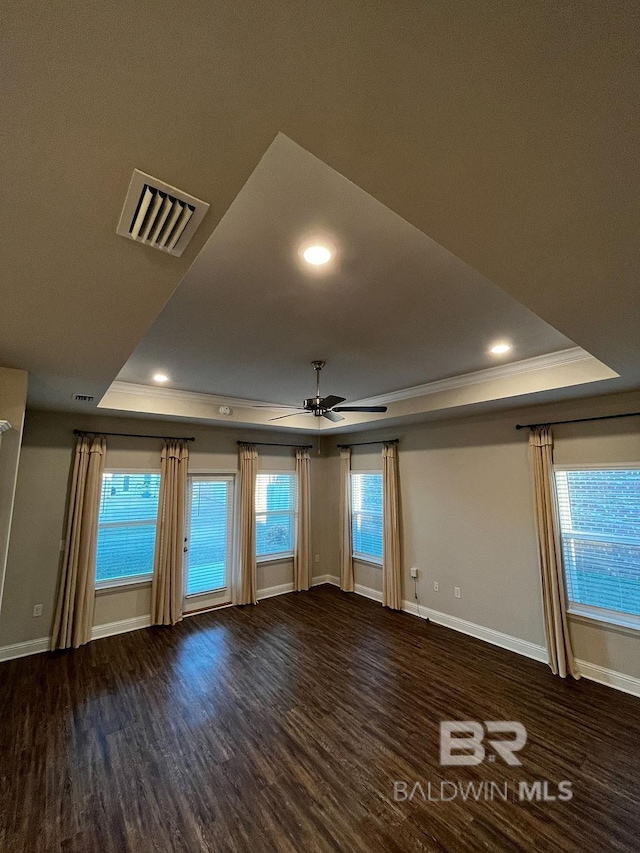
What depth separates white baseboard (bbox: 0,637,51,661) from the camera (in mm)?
3988

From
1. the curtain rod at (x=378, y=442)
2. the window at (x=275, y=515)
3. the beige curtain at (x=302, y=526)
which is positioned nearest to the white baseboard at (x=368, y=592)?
the beige curtain at (x=302, y=526)

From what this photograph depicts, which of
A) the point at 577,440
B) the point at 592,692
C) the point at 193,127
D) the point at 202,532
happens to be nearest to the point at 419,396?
the point at 577,440

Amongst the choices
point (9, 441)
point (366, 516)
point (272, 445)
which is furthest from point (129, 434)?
point (366, 516)

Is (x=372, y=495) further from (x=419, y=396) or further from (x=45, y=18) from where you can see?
(x=45, y=18)

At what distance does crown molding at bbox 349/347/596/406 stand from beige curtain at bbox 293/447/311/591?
6.28 ft

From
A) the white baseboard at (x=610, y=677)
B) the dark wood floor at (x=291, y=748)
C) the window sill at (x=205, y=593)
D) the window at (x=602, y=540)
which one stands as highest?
the window at (x=602, y=540)

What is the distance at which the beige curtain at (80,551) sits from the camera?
13.9 feet

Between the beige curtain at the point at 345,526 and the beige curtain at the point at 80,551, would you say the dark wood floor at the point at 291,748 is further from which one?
the beige curtain at the point at 345,526

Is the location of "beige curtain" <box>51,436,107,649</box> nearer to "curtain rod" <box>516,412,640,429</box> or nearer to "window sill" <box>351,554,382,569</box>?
"window sill" <box>351,554,382,569</box>

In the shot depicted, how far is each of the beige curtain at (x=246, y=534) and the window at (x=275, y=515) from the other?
0.90 ft

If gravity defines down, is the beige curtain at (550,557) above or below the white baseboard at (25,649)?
above

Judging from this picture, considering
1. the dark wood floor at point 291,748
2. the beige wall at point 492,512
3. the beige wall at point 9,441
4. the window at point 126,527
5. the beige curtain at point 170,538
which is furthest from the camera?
the beige curtain at point 170,538

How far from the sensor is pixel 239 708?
3.14 meters

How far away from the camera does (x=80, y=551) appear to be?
14.3ft
